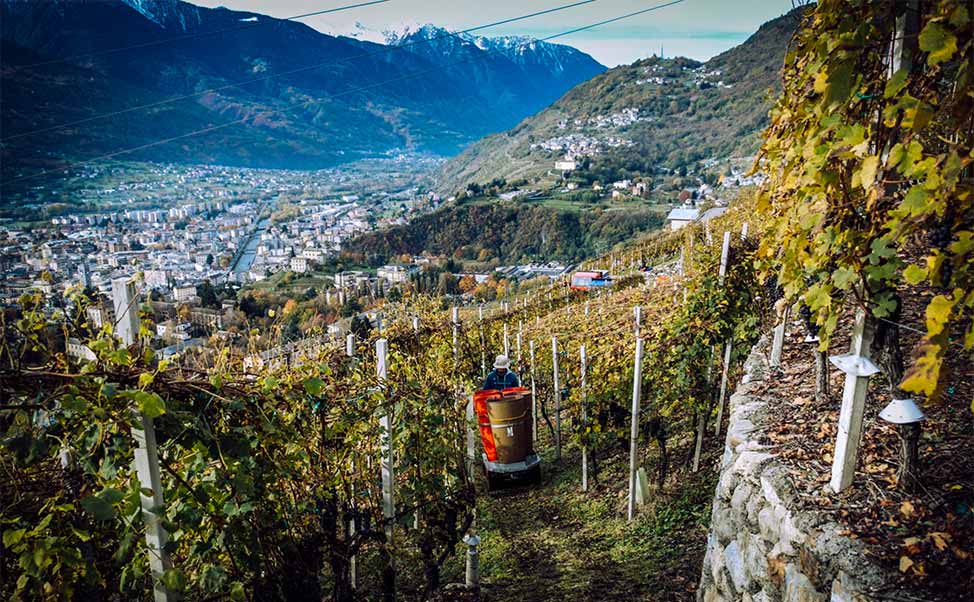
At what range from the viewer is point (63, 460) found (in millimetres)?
2365

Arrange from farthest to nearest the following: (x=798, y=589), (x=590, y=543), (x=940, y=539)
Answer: (x=590, y=543)
(x=798, y=589)
(x=940, y=539)

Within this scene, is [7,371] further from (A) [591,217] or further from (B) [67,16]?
(B) [67,16]

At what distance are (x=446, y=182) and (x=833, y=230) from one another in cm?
11189

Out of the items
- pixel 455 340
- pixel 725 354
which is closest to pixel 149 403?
pixel 725 354

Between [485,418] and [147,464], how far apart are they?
158 inches

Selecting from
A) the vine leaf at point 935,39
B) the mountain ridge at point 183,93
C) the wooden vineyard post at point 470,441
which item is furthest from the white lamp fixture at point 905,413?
the mountain ridge at point 183,93

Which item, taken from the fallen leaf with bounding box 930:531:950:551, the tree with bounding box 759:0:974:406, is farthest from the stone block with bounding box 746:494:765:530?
the tree with bounding box 759:0:974:406

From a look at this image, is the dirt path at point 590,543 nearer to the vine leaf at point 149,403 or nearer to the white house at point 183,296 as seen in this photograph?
the vine leaf at point 149,403

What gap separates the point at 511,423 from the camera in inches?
212

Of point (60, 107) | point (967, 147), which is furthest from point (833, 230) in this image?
point (60, 107)

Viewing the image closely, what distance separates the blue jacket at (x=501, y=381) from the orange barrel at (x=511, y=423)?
28 cm

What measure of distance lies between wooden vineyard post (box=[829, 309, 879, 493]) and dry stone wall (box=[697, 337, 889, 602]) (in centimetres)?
21

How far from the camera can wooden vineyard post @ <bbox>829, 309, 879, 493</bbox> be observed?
2076mm

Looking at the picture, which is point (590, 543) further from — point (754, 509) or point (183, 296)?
point (183, 296)
